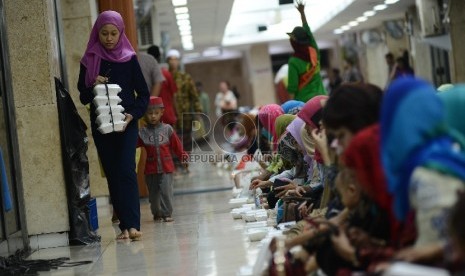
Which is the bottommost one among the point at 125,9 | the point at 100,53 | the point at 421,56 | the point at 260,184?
the point at 260,184

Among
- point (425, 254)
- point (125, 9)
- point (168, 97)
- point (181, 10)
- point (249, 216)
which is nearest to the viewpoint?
point (425, 254)

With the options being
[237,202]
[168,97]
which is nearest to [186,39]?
[168,97]

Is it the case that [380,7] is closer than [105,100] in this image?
No

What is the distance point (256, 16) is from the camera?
97.2ft

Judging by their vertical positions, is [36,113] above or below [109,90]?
below

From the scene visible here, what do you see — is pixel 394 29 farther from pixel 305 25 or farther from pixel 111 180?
pixel 111 180

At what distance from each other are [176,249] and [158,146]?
9.62ft

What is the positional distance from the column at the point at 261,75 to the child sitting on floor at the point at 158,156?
3357 centimetres

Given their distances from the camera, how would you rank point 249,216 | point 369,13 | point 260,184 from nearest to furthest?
point 249,216, point 260,184, point 369,13

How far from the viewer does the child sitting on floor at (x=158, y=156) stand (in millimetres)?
10633

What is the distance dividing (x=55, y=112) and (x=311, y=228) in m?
4.05

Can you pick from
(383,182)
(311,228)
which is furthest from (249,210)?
(383,182)

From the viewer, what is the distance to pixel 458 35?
2175 cm

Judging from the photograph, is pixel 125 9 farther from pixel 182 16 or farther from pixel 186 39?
pixel 186 39
